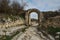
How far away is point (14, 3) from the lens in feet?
112

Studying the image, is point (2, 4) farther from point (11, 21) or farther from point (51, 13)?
point (51, 13)

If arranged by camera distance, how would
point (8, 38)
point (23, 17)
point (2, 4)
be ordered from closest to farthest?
point (8, 38) → point (2, 4) → point (23, 17)

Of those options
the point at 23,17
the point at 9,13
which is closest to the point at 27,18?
the point at 23,17

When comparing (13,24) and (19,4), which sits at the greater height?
(19,4)

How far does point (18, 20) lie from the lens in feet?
102

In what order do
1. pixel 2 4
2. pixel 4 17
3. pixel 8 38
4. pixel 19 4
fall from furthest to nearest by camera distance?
1. pixel 19 4
2. pixel 2 4
3. pixel 4 17
4. pixel 8 38

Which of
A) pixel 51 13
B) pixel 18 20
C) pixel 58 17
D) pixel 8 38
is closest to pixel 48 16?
pixel 51 13

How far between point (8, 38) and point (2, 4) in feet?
49.8

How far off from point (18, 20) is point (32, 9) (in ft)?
10.3

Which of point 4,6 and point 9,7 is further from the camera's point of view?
point 9,7

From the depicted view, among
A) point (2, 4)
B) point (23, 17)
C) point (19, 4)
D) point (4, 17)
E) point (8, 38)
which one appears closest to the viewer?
point (8, 38)

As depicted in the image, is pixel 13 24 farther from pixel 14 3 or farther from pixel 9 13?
pixel 14 3

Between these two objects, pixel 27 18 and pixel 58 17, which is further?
pixel 27 18

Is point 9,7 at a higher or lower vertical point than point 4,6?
lower
